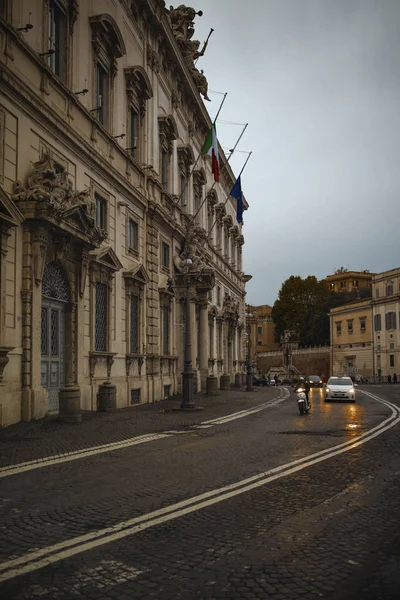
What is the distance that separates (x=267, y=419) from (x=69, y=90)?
11883 mm

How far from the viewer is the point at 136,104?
25750 mm

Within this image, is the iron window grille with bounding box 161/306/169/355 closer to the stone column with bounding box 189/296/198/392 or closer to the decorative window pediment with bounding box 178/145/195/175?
the stone column with bounding box 189/296/198/392

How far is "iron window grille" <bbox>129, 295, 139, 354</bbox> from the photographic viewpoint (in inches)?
982

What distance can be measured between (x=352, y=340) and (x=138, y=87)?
218 feet

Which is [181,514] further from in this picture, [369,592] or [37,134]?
[37,134]

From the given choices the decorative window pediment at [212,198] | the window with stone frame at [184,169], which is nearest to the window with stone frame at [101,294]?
the window with stone frame at [184,169]

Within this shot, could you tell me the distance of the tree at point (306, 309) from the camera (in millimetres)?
98812

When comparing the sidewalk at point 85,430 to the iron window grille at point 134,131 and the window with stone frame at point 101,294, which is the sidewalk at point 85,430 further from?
the iron window grille at point 134,131

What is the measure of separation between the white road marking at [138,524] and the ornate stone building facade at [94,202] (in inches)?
302

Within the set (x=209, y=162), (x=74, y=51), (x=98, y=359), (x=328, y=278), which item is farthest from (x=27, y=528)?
(x=328, y=278)

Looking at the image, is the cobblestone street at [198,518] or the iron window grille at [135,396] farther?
the iron window grille at [135,396]

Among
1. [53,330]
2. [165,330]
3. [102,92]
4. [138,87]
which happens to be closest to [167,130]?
[138,87]

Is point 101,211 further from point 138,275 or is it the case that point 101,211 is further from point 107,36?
point 107,36

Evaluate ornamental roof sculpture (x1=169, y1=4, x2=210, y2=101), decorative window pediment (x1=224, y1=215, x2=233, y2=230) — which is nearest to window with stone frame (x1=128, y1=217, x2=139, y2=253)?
ornamental roof sculpture (x1=169, y1=4, x2=210, y2=101)
